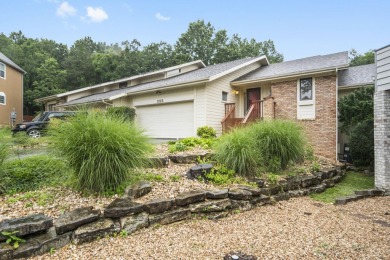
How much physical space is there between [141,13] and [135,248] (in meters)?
13.5

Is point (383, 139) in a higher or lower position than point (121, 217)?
higher

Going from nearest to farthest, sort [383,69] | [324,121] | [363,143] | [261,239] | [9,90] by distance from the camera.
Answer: [261,239] < [383,69] < [363,143] < [324,121] < [9,90]

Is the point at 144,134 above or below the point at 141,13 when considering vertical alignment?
Answer: below

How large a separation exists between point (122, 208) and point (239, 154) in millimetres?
2762

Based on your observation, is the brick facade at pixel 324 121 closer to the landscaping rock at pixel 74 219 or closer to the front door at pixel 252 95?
the front door at pixel 252 95

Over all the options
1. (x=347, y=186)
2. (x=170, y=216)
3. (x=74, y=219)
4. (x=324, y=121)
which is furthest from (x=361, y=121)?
(x=74, y=219)

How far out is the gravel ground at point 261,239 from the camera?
2650 mm

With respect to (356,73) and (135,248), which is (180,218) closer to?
(135,248)

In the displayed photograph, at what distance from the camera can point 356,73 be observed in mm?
10727

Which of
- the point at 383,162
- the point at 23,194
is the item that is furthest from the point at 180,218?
the point at 383,162

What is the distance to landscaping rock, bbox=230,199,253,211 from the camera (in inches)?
165

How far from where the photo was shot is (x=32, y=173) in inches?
161

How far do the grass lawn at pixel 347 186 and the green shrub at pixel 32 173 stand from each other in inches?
210

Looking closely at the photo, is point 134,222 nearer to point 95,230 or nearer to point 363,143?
point 95,230
